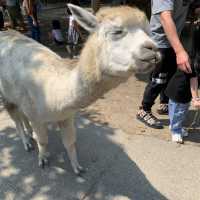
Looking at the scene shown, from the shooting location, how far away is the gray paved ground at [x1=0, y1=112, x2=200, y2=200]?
3.64m

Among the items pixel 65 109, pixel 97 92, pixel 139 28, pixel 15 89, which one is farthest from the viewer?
pixel 15 89

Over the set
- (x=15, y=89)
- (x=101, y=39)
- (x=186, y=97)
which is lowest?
(x=186, y=97)

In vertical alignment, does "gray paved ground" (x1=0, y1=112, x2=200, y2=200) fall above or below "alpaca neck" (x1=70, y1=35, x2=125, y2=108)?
below

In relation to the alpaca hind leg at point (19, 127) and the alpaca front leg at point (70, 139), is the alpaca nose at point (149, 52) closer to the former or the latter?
the alpaca front leg at point (70, 139)

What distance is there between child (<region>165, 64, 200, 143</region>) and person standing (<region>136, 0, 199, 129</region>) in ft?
0.80

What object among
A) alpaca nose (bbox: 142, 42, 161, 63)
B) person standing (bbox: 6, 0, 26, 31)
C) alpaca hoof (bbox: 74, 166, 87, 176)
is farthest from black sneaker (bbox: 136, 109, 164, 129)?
person standing (bbox: 6, 0, 26, 31)

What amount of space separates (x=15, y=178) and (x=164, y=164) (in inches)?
65.1

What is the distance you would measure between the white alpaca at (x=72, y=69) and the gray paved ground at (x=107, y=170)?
201 millimetres

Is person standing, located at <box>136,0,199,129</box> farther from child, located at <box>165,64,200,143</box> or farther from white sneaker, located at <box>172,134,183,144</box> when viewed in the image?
white sneaker, located at <box>172,134,183,144</box>

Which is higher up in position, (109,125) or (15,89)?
(15,89)

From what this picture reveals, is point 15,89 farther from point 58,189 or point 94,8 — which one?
point 94,8

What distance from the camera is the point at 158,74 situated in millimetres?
4555

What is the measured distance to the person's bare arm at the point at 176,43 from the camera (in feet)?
11.8

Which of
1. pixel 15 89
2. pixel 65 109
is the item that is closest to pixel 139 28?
pixel 65 109
